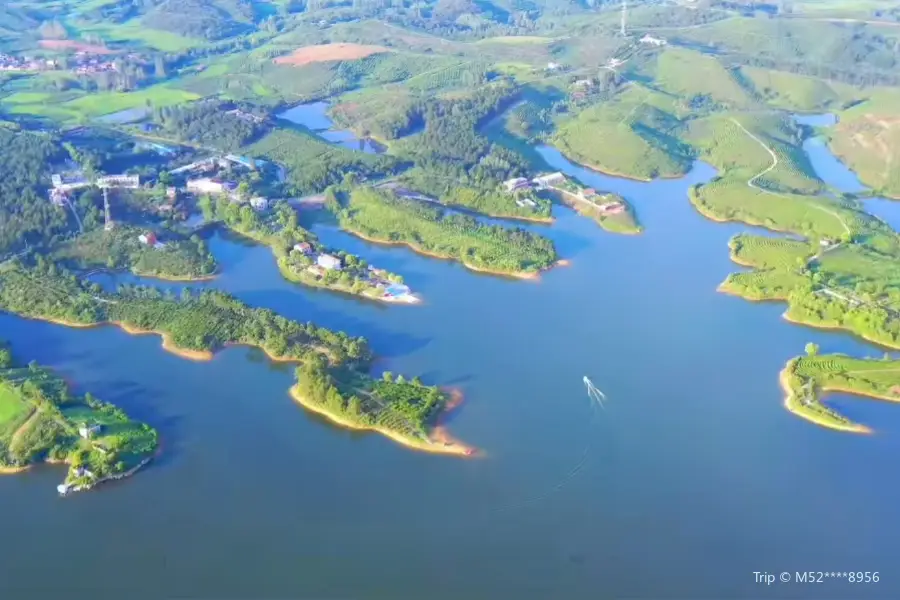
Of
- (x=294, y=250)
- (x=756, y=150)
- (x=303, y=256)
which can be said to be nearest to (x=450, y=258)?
(x=303, y=256)

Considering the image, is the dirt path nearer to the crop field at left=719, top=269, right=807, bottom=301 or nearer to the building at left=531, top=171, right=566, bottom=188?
the crop field at left=719, top=269, right=807, bottom=301

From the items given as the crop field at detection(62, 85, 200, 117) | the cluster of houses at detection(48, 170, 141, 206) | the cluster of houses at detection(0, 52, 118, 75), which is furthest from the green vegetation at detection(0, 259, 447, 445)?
the cluster of houses at detection(0, 52, 118, 75)

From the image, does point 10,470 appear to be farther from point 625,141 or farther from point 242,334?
point 625,141

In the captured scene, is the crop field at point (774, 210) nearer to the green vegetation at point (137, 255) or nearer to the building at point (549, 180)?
the building at point (549, 180)

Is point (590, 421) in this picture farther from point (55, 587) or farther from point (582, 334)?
point (55, 587)

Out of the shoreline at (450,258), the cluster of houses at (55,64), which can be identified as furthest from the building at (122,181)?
the cluster of houses at (55,64)
